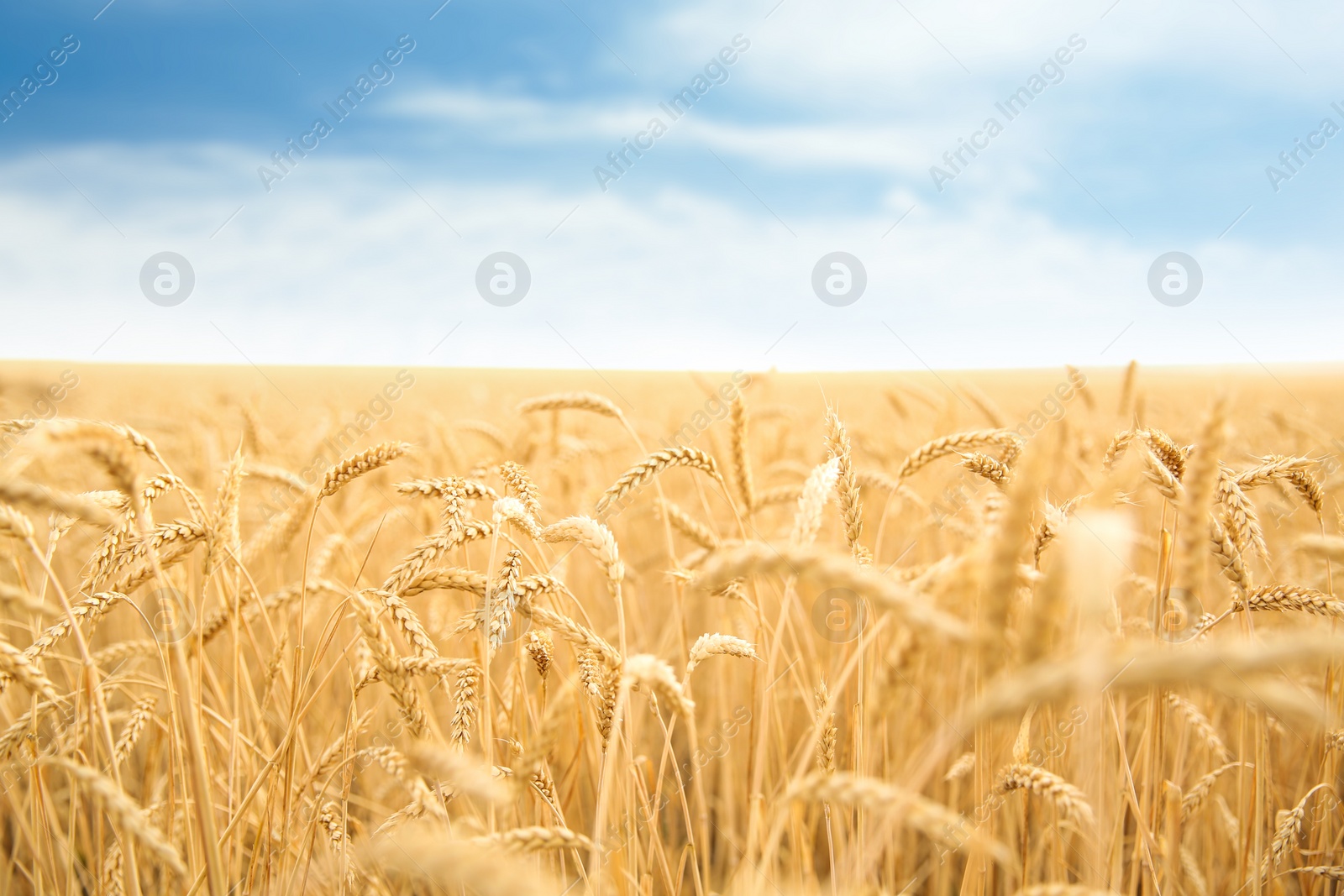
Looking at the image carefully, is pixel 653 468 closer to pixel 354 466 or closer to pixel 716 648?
pixel 716 648

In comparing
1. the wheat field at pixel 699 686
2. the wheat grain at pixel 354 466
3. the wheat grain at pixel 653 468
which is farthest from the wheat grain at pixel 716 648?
the wheat grain at pixel 354 466

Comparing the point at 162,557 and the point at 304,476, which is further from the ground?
the point at 304,476

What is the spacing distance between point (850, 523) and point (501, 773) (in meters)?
1.07

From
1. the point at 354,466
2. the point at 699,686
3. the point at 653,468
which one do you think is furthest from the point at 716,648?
the point at 699,686

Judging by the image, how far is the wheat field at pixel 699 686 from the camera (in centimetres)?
85

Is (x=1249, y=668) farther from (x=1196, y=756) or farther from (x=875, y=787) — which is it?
(x=1196, y=756)

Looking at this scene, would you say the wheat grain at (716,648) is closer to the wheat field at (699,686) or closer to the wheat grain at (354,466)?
the wheat field at (699,686)

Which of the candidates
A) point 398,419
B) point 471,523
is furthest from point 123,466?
point 398,419

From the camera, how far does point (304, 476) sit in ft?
12.2

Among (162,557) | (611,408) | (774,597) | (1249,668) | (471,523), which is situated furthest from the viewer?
(774,597)

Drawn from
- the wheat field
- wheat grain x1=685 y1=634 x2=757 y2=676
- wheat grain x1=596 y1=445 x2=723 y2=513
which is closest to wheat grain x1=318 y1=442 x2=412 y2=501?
the wheat field

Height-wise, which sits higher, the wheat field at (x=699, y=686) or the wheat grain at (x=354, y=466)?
the wheat grain at (x=354, y=466)

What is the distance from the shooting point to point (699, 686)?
3598 mm

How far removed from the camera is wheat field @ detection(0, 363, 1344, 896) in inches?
33.7
